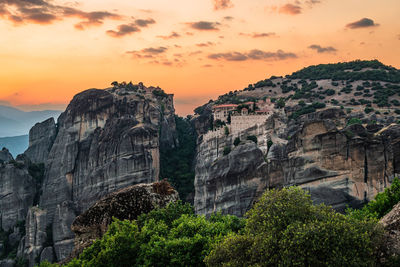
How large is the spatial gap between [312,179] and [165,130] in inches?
2437

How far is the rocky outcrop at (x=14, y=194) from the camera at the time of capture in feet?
305

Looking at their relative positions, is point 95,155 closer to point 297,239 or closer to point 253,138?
point 253,138

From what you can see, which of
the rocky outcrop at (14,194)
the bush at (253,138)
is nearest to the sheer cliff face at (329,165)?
the bush at (253,138)

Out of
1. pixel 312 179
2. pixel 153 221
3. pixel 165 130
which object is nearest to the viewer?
pixel 153 221

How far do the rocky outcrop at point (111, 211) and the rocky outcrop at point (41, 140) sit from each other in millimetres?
95720

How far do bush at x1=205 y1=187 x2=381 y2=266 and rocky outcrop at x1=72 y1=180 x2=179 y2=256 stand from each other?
838 centimetres

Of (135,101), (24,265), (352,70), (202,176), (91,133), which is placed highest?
(352,70)

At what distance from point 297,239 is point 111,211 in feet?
42.1

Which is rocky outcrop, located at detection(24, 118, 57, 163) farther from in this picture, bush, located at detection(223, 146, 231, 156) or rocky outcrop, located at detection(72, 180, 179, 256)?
rocky outcrop, located at detection(72, 180, 179, 256)

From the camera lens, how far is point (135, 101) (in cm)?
10112

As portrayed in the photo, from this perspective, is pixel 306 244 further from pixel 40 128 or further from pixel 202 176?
pixel 40 128

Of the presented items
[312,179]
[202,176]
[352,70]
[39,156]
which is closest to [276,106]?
[202,176]

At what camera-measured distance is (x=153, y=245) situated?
21109mm

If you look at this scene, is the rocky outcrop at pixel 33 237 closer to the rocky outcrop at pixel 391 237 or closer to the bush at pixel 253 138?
the bush at pixel 253 138
